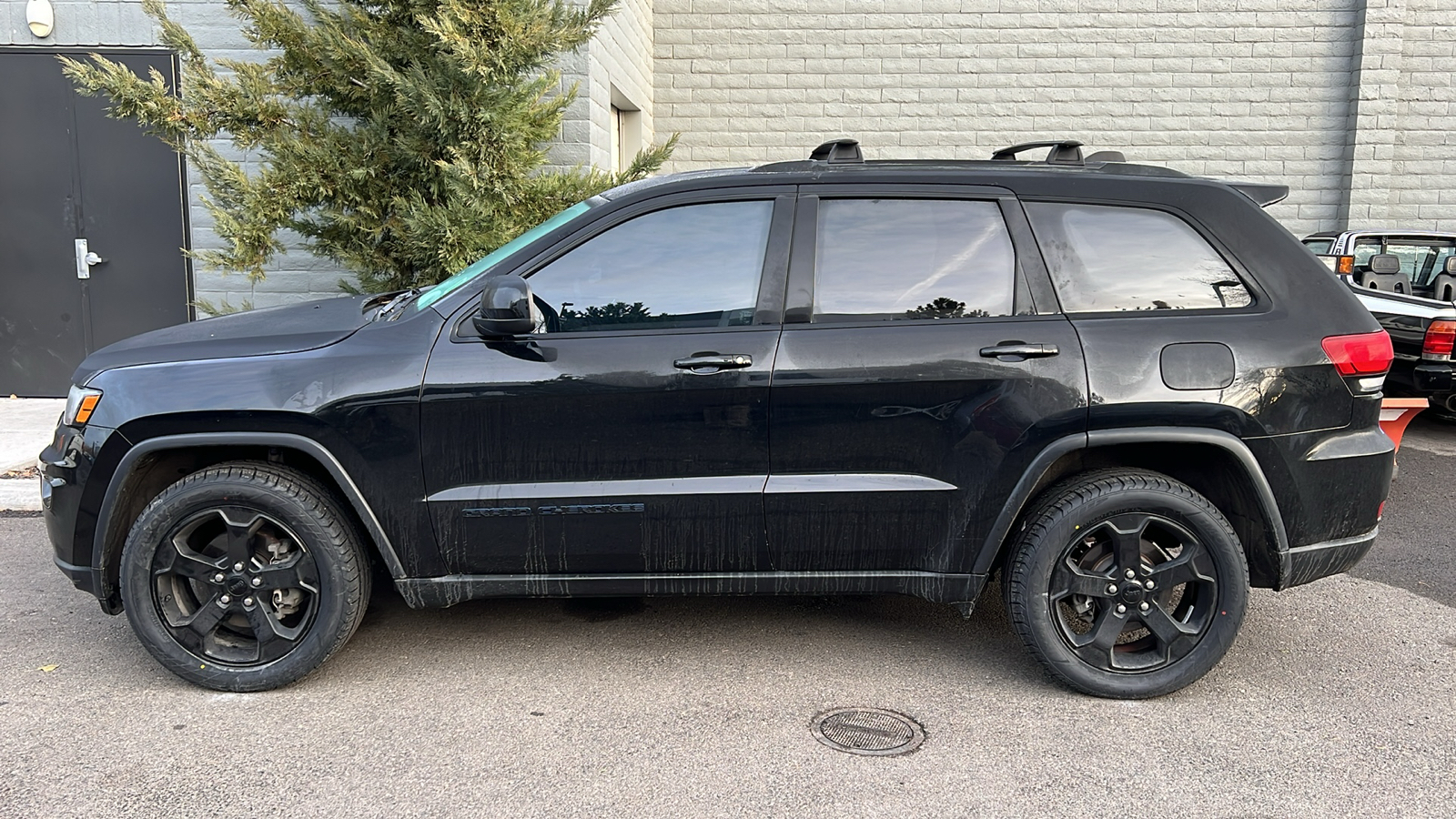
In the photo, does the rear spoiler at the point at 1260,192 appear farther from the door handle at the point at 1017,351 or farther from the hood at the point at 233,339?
the hood at the point at 233,339

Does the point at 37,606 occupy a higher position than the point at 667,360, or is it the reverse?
the point at 667,360

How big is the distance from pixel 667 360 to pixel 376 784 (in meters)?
1.56

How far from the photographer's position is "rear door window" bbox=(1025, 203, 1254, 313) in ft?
11.6

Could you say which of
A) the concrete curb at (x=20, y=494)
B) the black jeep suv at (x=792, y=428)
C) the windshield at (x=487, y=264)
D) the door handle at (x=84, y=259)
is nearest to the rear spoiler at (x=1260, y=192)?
the black jeep suv at (x=792, y=428)

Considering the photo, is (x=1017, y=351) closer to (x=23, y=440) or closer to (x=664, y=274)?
(x=664, y=274)

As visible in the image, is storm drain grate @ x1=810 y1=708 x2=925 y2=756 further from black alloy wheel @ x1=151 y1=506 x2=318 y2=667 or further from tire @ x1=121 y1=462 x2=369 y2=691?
black alloy wheel @ x1=151 y1=506 x2=318 y2=667

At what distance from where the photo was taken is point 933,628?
4.14 meters

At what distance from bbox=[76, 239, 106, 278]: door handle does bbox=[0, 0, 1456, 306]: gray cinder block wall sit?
5.15m

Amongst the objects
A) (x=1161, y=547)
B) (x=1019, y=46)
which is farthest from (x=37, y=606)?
(x=1019, y=46)

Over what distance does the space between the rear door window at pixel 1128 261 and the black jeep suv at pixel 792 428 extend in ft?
0.03

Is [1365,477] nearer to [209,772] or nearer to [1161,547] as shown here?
[1161,547]

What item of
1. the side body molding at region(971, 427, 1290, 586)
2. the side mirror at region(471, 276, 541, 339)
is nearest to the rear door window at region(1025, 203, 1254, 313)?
the side body molding at region(971, 427, 1290, 586)

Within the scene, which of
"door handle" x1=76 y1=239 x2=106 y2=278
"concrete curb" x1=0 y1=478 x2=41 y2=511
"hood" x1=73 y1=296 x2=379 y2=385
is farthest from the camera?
"door handle" x1=76 y1=239 x2=106 y2=278

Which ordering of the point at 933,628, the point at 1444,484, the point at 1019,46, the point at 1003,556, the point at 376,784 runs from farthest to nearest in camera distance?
1. the point at 1019,46
2. the point at 1444,484
3. the point at 933,628
4. the point at 1003,556
5. the point at 376,784
